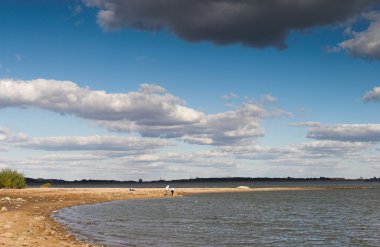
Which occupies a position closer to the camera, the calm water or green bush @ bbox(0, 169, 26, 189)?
the calm water

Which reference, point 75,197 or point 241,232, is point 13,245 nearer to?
point 241,232

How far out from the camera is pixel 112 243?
28.5m

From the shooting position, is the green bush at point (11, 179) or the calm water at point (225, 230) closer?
the calm water at point (225, 230)

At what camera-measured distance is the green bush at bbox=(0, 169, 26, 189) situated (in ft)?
318

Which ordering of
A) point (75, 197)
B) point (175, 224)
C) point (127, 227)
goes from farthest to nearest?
1. point (75, 197)
2. point (175, 224)
3. point (127, 227)

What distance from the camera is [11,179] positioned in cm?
9750

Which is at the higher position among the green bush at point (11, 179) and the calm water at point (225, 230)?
the green bush at point (11, 179)

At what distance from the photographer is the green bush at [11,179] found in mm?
96875

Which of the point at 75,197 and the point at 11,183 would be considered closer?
the point at 75,197

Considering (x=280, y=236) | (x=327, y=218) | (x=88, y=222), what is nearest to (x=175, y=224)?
(x=88, y=222)

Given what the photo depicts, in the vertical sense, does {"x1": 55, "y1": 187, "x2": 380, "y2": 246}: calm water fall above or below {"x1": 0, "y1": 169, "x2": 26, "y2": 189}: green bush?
below

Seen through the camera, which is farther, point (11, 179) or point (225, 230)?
point (11, 179)

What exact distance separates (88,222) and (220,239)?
47.4ft

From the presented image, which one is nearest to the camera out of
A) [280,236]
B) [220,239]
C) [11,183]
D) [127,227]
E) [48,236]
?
[48,236]
